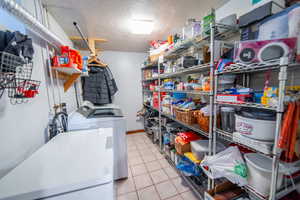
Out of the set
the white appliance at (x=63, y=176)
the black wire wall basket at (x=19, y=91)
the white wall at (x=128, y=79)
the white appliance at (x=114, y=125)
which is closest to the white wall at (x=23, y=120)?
the black wire wall basket at (x=19, y=91)

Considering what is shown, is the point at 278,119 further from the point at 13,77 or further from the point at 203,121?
the point at 13,77

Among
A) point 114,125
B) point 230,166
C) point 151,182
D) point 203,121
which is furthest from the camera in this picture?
point 151,182

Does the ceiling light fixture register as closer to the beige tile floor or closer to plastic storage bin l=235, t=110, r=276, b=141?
plastic storage bin l=235, t=110, r=276, b=141

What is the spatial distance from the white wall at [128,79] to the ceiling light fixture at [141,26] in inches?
51.1

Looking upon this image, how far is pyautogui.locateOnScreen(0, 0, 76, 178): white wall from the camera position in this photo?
0.78 metres

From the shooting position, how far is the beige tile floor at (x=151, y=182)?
147cm

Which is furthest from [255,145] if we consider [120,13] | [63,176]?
[120,13]

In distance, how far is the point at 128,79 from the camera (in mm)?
3408

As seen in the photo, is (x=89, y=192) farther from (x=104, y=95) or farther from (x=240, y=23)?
(x=104, y=95)

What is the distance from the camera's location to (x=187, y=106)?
152 cm

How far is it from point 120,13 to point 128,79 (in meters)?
1.92

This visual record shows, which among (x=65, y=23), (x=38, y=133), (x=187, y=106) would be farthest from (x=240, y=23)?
(x=65, y=23)

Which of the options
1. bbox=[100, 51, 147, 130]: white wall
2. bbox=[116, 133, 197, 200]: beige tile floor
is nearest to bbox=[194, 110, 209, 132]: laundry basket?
bbox=[116, 133, 197, 200]: beige tile floor

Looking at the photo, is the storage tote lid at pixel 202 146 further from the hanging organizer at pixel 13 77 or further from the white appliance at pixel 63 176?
the hanging organizer at pixel 13 77
